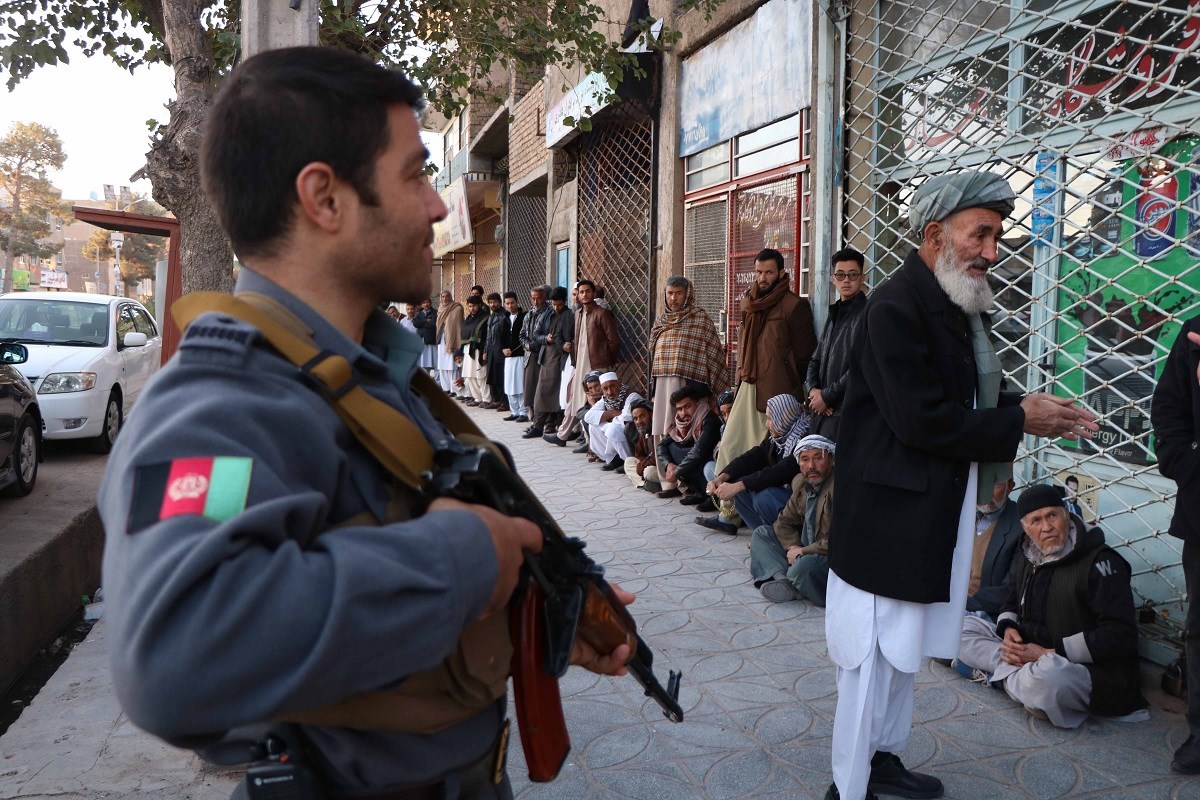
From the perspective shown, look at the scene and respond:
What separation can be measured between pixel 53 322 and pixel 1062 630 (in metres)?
8.94

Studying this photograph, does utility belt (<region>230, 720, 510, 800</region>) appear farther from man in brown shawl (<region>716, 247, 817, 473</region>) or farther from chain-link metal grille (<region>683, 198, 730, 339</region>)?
chain-link metal grille (<region>683, 198, 730, 339</region>)

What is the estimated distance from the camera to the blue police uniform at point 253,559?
79 centimetres

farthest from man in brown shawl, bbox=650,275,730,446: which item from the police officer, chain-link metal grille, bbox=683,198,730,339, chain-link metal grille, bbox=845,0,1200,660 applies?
the police officer

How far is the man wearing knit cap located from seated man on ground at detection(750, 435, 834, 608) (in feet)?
6.55

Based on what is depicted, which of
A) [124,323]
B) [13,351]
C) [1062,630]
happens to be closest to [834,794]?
[1062,630]

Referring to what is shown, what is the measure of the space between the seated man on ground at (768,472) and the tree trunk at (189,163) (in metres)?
3.33

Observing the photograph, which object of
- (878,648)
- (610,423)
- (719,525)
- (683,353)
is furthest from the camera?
(610,423)

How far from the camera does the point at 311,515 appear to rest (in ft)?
2.89

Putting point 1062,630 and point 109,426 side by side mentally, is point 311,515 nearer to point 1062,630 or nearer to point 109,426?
point 1062,630

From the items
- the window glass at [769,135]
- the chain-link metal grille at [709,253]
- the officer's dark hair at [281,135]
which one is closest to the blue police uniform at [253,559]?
the officer's dark hair at [281,135]

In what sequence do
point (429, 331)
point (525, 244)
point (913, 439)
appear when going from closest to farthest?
point (913, 439) → point (525, 244) → point (429, 331)

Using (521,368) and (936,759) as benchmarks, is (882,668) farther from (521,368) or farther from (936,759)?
(521,368)

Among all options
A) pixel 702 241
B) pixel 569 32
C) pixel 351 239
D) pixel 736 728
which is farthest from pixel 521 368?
pixel 351 239

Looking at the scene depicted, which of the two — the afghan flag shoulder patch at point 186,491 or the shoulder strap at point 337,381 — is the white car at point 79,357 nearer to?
the shoulder strap at point 337,381
